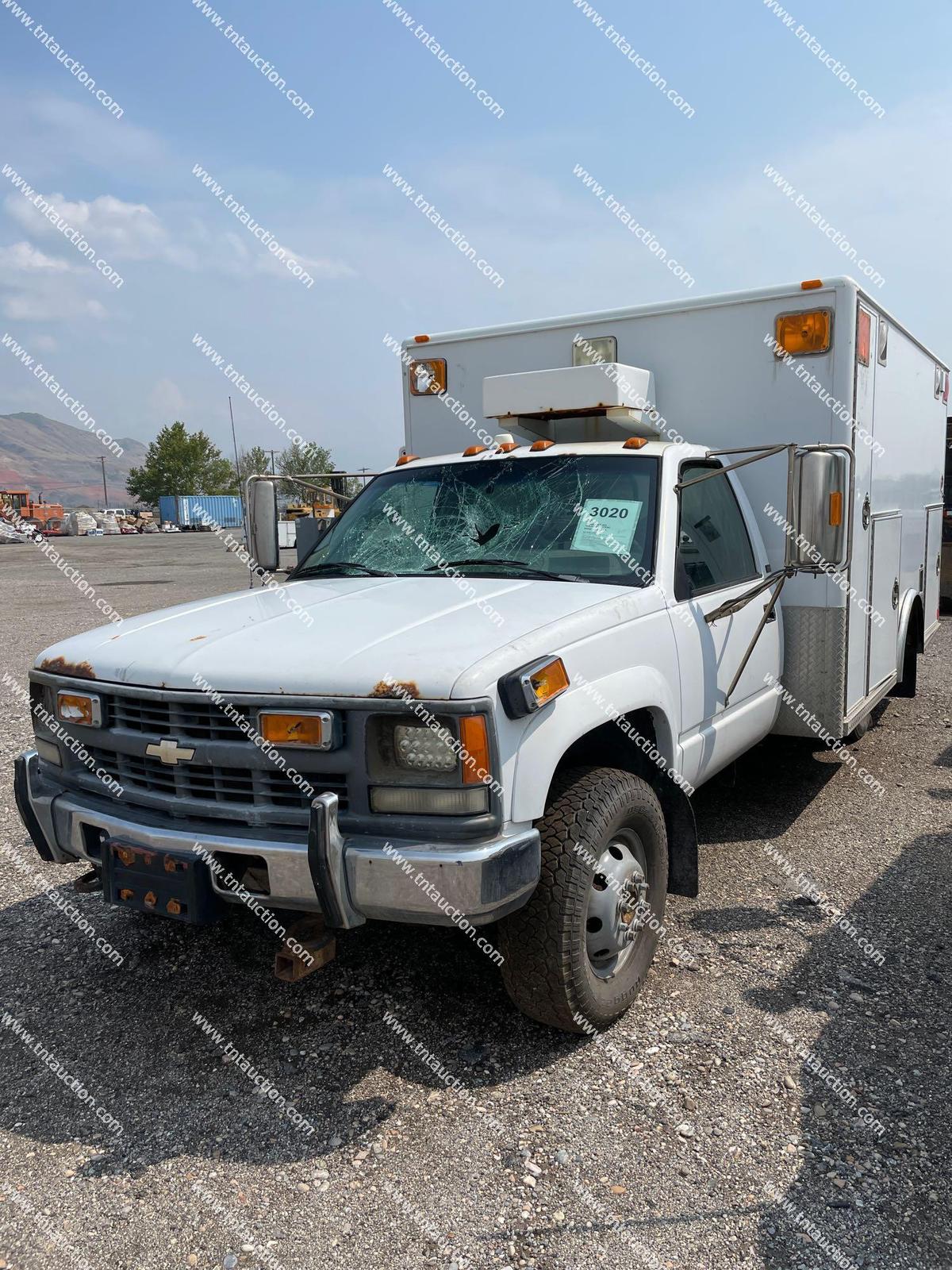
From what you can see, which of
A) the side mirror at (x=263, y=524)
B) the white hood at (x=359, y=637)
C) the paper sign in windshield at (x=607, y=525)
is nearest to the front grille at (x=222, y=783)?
the white hood at (x=359, y=637)

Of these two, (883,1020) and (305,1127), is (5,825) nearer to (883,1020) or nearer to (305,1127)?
(305,1127)

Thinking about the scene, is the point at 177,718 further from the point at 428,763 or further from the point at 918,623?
the point at 918,623

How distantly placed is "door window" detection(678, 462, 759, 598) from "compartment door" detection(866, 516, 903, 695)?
1.23 m

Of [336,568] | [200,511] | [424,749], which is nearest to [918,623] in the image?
[336,568]

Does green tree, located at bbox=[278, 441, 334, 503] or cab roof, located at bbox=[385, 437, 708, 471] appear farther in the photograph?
green tree, located at bbox=[278, 441, 334, 503]

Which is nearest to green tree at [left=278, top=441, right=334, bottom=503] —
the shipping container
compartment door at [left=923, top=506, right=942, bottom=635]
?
the shipping container

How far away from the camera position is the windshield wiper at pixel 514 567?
3.93 m

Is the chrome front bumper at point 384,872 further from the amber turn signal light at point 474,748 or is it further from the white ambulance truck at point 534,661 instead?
the amber turn signal light at point 474,748

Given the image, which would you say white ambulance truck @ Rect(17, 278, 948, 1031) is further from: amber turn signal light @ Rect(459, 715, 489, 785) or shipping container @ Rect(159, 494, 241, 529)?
shipping container @ Rect(159, 494, 241, 529)

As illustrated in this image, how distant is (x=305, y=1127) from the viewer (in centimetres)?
298

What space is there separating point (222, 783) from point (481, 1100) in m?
1.27

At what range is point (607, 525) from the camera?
13.5ft

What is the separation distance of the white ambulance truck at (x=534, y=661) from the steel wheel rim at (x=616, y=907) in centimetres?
1

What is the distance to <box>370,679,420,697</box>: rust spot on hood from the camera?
2826 mm
